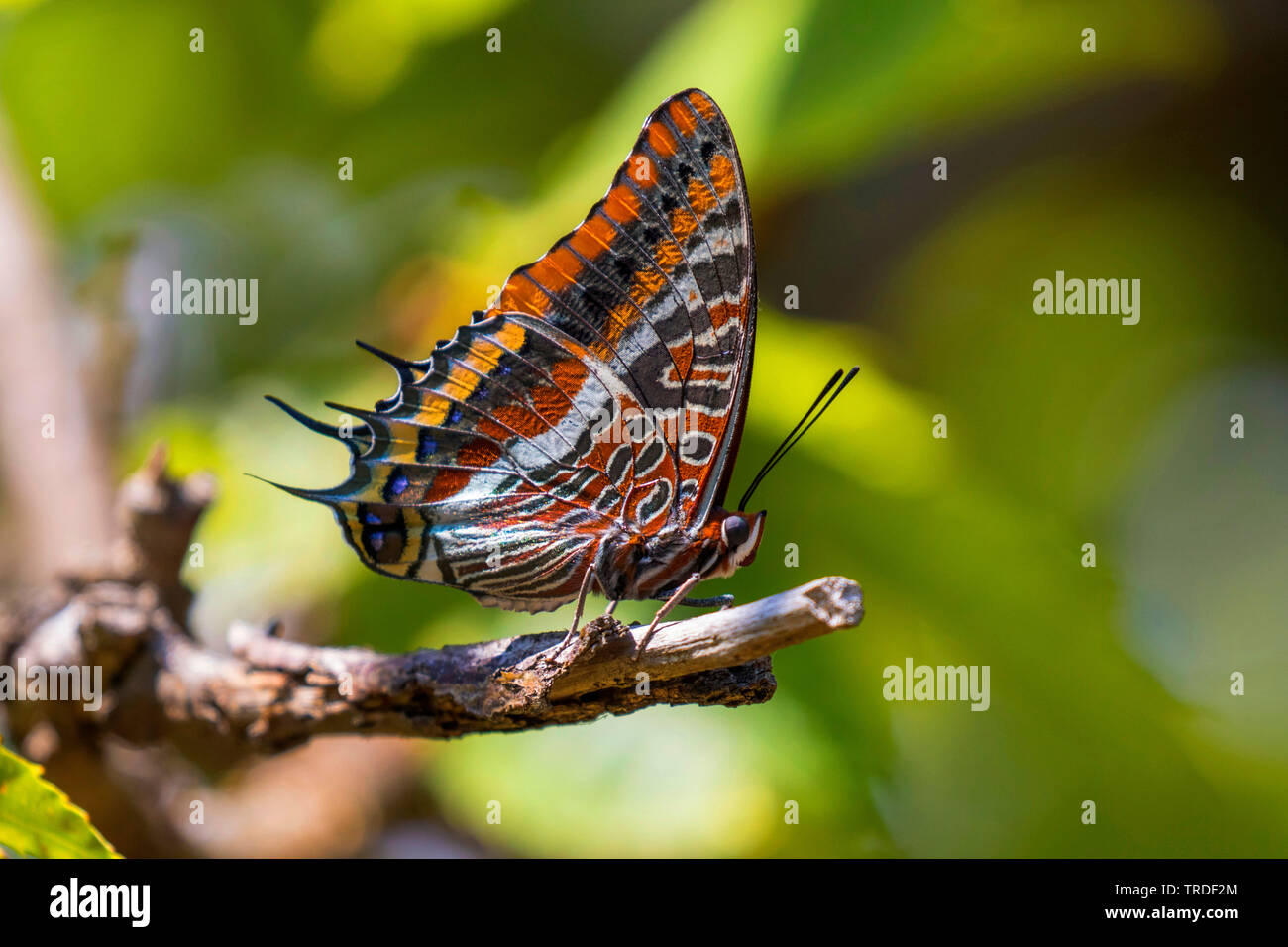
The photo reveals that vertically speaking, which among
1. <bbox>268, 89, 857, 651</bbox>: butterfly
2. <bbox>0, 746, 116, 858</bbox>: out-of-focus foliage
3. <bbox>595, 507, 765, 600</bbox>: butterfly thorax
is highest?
<bbox>268, 89, 857, 651</bbox>: butterfly

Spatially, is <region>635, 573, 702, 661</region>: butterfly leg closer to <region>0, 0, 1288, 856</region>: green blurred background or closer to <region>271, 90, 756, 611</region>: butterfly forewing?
<region>271, 90, 756, 611</region>: butterfly forewing

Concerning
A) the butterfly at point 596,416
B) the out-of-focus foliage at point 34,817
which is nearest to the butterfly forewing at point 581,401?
the butterfly at point 596,416

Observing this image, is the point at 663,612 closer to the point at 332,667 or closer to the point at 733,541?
the point at 733,541

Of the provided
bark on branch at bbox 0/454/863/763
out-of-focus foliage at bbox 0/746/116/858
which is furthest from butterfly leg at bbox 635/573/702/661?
out-of-focus foliage at bbox 0/746/116/858

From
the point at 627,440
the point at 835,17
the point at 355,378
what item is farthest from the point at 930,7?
the point at 355,378

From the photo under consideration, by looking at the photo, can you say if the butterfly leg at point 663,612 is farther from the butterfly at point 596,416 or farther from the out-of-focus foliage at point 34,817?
the out-of-focus foliage at point 34,817

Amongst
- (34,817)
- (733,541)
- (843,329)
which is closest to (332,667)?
(34,817)
